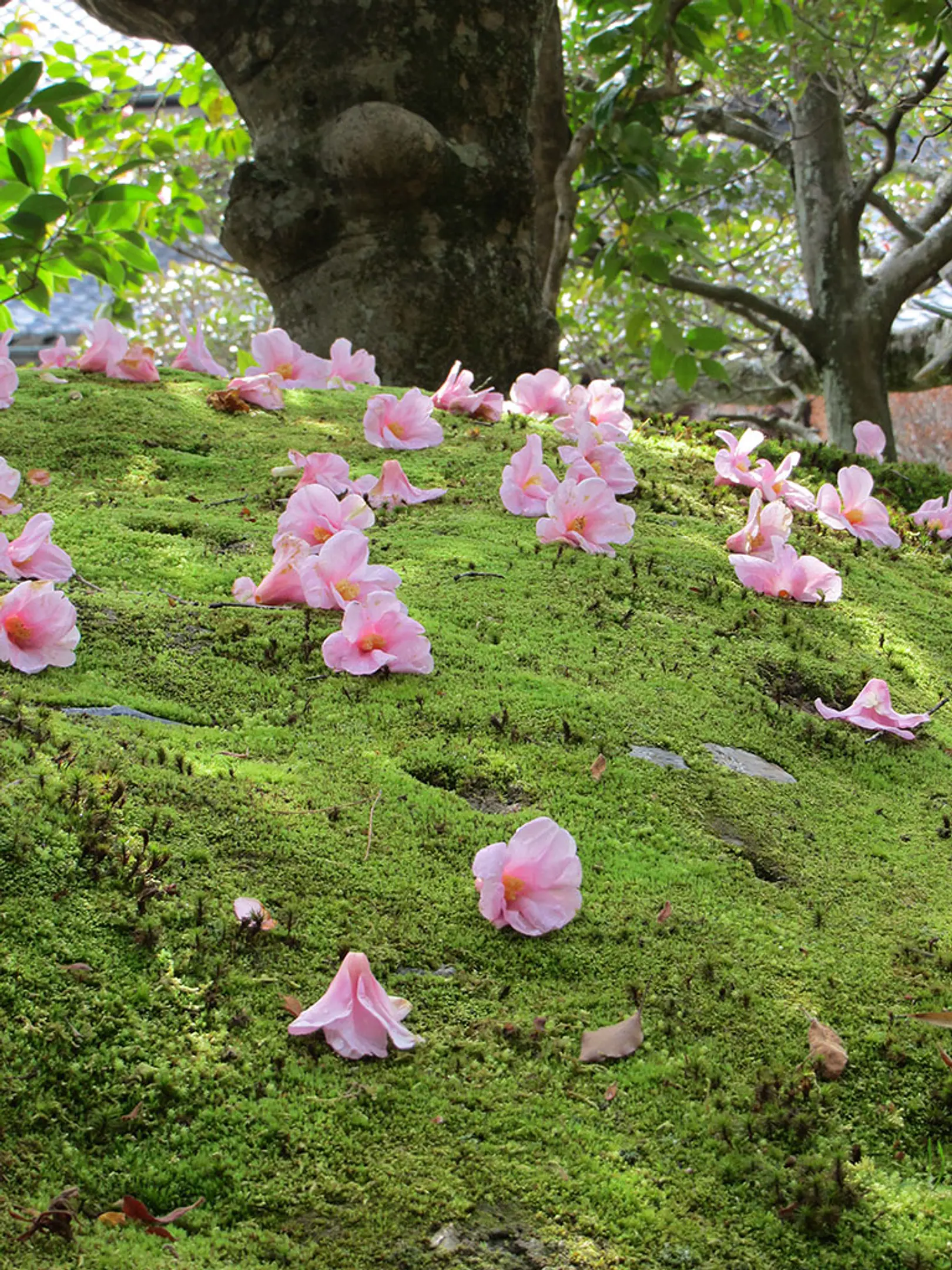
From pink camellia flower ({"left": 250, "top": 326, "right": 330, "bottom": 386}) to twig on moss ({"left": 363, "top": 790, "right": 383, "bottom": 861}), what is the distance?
6.86 feet

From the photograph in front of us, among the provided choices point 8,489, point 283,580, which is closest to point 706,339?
point 283,580

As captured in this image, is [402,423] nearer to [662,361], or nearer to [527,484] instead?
[527,484]

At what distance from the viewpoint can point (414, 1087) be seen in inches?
47.7

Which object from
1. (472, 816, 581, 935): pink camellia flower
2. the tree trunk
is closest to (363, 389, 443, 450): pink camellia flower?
(472, 816, 581, 935): pink camellia flower

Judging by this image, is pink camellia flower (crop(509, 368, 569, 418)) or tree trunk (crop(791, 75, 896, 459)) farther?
tree trunk (crop(791, 75, 896, 459))

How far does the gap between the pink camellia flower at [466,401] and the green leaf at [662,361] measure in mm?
1828

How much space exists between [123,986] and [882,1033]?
0.90 m

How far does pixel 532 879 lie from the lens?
146 centimetres

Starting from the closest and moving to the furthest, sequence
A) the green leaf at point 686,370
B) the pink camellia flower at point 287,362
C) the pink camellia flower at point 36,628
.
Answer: the pink camellia flower at point 36,628 < the pink camellia flower at point 287,362 < the green leaf at point 686,370

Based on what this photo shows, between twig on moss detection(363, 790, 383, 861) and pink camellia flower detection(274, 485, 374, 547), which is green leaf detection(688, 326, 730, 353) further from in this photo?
twig on moss detection(363, 790, 383, 861)

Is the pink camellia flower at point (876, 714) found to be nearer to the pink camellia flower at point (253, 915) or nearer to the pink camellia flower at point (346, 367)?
the pink camellia flower at point (253, 915)

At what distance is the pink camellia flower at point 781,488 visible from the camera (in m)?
2.98

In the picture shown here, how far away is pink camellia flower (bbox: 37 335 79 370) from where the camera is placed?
11.5ft

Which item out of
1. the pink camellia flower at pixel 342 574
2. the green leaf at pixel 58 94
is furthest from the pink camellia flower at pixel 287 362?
the pink camellia flower at pixel 342 574
